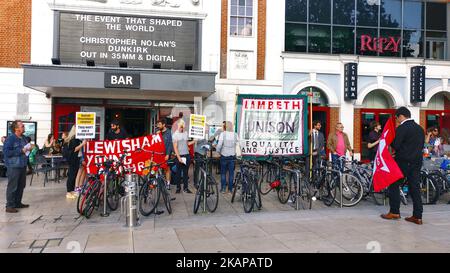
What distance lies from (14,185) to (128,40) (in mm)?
9283

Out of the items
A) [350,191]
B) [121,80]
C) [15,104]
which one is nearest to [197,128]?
[350,191]

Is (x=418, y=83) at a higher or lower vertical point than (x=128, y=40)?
lower

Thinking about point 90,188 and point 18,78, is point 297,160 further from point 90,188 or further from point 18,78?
point 18,78

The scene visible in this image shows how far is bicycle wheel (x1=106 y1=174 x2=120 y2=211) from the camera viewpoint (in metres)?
8.30

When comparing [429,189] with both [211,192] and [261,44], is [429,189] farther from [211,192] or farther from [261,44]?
[261,44]

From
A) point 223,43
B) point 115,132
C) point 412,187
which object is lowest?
point 412,187

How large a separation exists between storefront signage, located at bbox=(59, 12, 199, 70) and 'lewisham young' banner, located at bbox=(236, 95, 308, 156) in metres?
6.28

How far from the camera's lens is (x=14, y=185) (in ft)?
26.8

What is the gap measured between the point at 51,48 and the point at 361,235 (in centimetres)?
1426

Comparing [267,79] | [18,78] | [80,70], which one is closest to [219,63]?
[267,79]

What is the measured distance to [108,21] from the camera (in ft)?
51.8

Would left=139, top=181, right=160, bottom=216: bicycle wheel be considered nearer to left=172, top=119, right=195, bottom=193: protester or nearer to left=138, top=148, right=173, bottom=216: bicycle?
left=138, top=148, right=173, bottom=216: bicycle

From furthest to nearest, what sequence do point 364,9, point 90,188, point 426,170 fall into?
point 364,9 → point 426,170 → point 90,188

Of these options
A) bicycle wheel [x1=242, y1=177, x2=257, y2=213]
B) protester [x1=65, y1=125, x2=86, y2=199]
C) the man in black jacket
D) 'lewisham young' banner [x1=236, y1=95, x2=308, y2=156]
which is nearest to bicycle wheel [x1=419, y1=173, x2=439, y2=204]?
the man in black jacket
